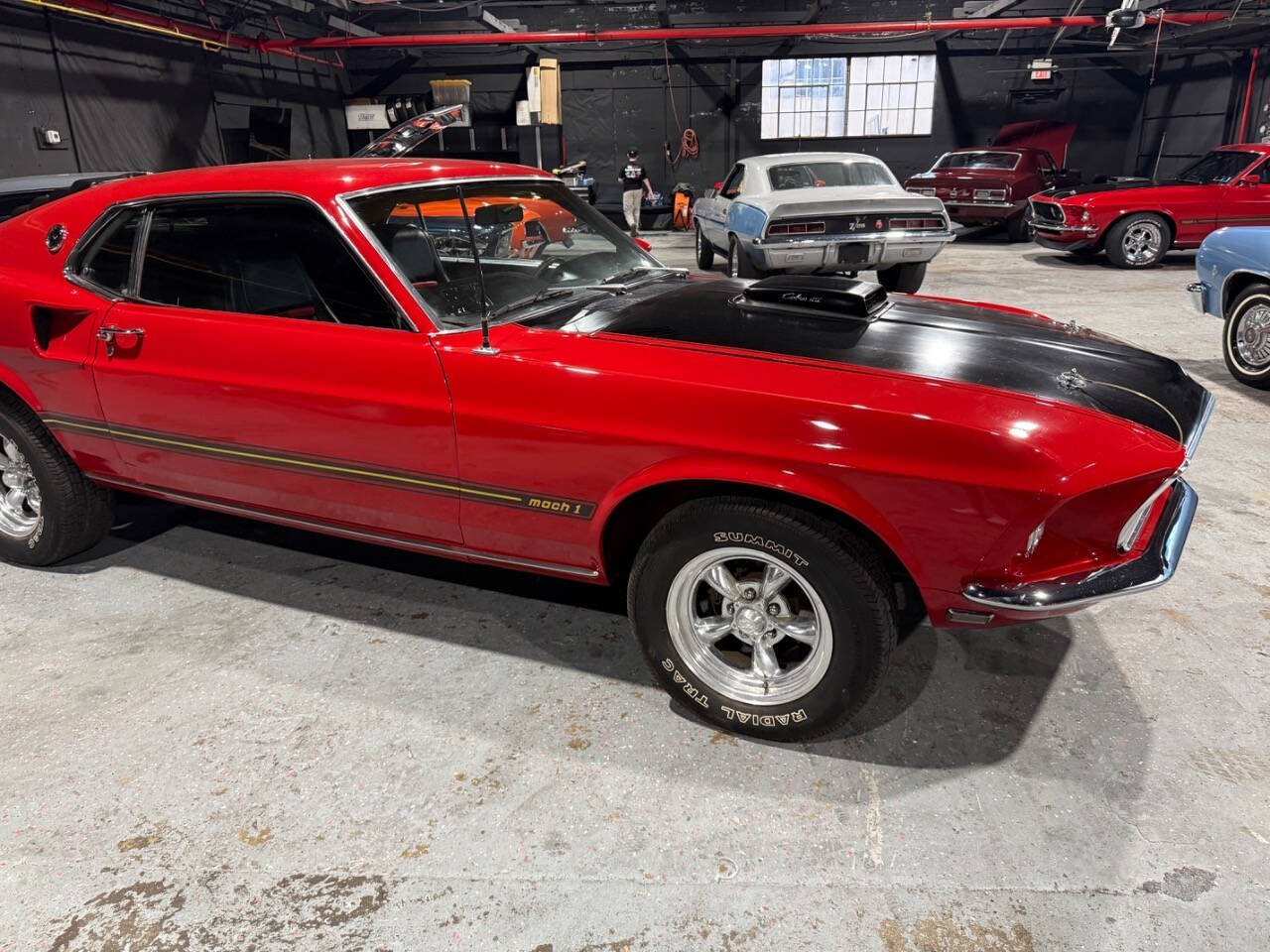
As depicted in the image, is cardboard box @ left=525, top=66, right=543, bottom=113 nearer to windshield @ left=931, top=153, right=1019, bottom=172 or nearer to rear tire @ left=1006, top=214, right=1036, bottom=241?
windshield @ left=931, top=153, right=1019, bottom=172

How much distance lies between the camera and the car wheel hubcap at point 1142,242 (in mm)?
10539

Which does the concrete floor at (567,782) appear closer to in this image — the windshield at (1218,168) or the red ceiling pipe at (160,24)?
the windshield at (1218,168)

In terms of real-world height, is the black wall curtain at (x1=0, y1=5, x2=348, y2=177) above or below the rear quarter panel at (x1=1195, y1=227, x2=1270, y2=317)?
above

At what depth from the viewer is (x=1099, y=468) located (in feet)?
5.98

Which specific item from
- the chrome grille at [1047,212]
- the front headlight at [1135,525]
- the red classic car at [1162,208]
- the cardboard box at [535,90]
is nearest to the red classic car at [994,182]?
the chrome grille at [1047,212]

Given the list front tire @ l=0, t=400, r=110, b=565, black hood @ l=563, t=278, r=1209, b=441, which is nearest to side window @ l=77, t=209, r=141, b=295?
front tire @ l=0, t=400, r=110, b=565

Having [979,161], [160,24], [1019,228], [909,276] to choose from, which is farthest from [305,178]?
[1019,228]

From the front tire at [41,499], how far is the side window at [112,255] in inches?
24.4

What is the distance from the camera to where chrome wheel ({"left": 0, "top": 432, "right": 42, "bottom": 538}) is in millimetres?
3211

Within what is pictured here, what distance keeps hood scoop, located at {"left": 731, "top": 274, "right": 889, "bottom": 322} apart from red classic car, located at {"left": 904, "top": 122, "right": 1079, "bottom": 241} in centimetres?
1179

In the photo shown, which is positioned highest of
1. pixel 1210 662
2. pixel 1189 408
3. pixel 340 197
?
pixel 340 197

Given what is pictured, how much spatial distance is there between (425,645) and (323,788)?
2.16 ft

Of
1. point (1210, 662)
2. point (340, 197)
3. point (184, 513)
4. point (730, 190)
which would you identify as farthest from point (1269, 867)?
point (730, 190)

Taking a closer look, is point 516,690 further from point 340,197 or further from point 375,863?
point 340,197
